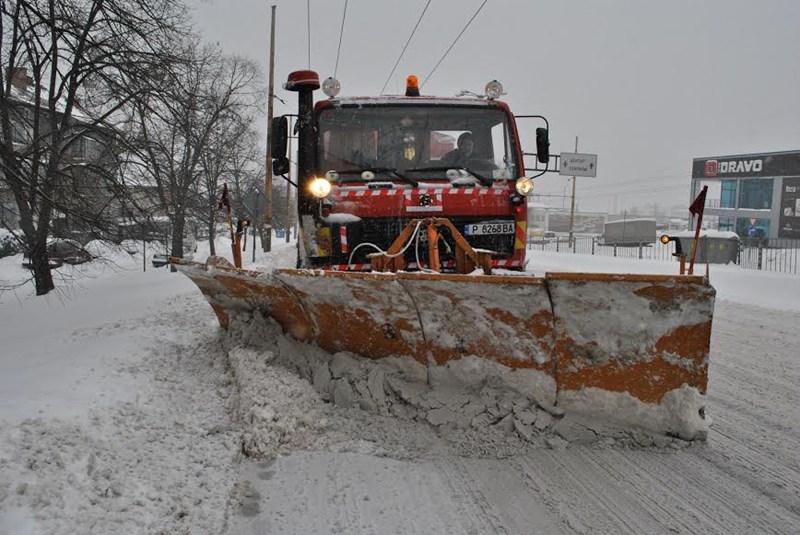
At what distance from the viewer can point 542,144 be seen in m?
5.23

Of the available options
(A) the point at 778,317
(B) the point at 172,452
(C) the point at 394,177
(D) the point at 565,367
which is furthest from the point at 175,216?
(A) the point at 778,317

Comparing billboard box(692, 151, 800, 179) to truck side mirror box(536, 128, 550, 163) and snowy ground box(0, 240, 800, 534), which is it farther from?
snowy ground box(0, 240, 800, 534)

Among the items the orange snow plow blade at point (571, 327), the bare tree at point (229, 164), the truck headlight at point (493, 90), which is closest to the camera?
the orange snow plow blade at point (571, 327)

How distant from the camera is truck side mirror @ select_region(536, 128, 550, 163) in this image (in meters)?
5.21

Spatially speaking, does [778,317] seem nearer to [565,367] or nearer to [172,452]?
[565,367]

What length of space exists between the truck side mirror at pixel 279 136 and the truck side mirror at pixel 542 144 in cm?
241

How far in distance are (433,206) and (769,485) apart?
2.88m

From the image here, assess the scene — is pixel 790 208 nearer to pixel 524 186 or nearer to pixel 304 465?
pixel 524 186

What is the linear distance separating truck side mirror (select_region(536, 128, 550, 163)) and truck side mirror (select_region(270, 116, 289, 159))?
7.90 feet

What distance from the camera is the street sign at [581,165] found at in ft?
73.2

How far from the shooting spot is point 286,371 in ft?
12.0

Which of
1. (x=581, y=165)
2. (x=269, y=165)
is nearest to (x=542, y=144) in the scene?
(x=269, y=165)

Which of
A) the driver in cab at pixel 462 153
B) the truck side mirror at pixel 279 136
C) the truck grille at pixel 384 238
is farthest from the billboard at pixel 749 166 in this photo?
the truck side mirror at pixel 279 136

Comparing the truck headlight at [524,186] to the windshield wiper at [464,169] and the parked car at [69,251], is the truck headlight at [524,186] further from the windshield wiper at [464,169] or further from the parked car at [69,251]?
the parked car at [69,251]
